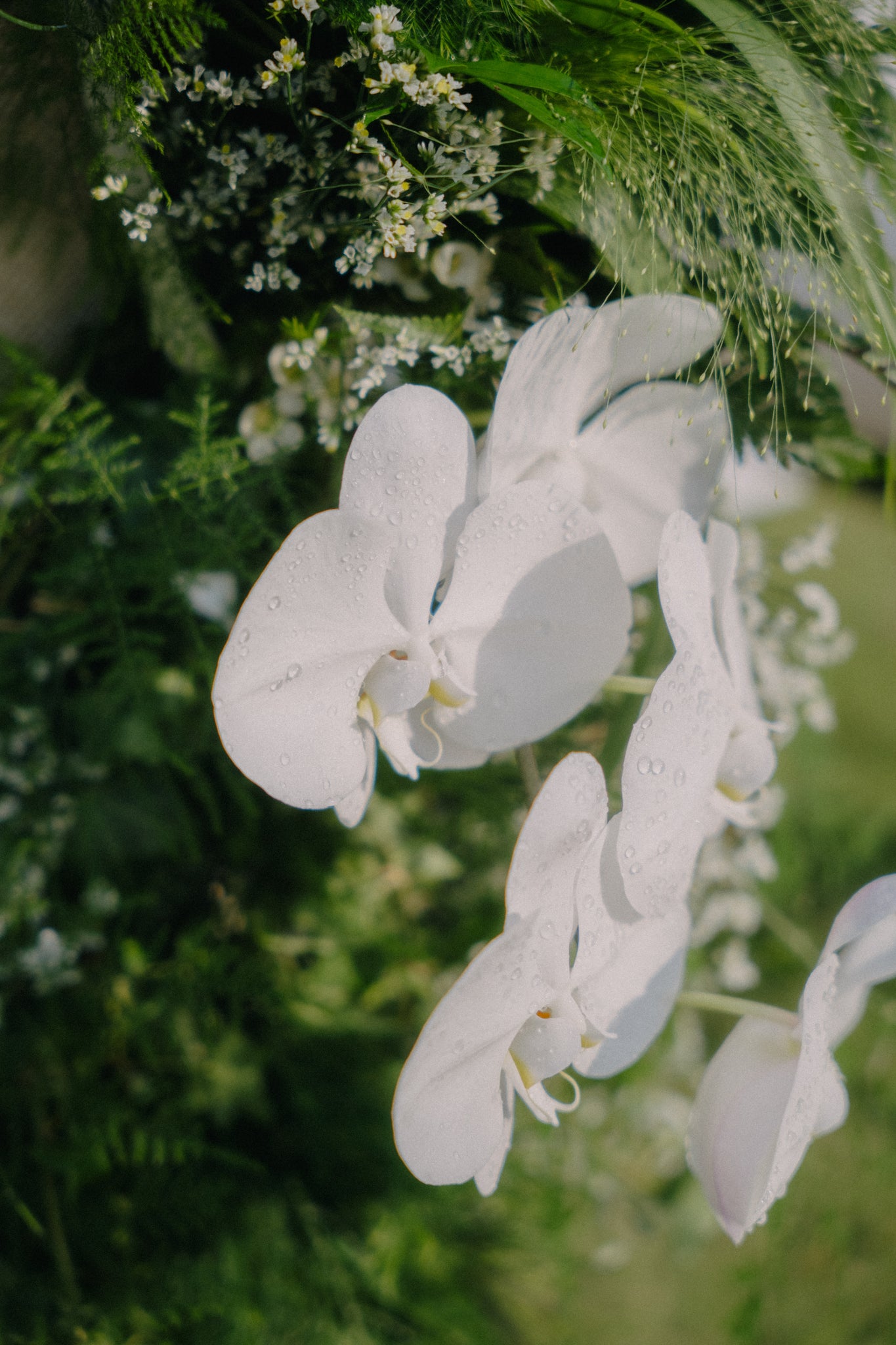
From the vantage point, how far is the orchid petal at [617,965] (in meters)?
0.36

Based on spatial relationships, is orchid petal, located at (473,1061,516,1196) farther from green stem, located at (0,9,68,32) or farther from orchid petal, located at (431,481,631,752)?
green stem, located at (0,9,68,32)

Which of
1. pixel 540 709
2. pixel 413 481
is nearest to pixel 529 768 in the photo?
pixel 540 709

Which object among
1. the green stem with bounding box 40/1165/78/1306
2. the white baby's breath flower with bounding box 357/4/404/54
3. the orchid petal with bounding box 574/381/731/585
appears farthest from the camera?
the green stem with bounding box 40/1165/78/1306

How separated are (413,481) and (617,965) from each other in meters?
0.25

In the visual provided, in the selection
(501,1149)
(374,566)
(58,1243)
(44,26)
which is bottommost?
(58,1243)

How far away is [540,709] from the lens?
38 centimetres

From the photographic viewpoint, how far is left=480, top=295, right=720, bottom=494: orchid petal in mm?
361

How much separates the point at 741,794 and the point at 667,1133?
2.60 feet

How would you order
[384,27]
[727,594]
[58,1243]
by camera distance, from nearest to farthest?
[384,27] → [727,594] → [58,1243]

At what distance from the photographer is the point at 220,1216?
61 cm

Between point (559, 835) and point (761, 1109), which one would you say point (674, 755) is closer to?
point (559, 835)

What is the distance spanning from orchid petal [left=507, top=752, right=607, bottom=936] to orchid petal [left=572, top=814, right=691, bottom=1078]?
0.06 feet

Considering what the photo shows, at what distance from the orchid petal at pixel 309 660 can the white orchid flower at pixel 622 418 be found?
7 cm

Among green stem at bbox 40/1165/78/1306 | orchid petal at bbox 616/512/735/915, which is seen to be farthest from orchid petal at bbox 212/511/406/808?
green stem at bbox 40/1165/78/1306
